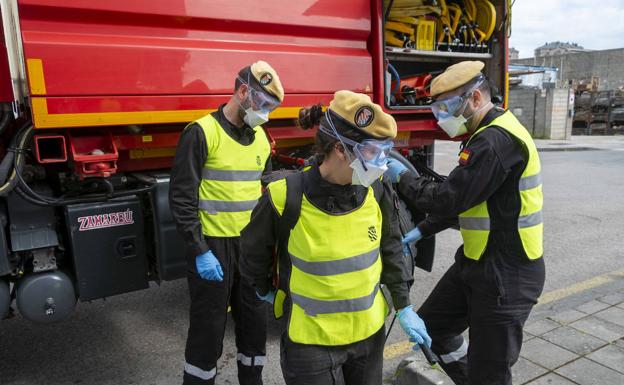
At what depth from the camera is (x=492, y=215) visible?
84.9 inches

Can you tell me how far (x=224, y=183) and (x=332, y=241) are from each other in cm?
106

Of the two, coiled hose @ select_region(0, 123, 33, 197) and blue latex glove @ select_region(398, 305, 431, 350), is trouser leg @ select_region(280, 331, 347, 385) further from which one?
coiled hose @ select_region(0, 123, 33, 197)

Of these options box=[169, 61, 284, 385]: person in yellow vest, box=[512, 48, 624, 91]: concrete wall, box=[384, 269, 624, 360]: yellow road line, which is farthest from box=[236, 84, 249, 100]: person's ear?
box=[512, 48, 624, 91]: concrete wall

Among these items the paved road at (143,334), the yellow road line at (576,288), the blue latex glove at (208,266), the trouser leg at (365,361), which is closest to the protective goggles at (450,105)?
the trouser leg at (365,361)

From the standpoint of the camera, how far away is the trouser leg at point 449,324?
2.47m

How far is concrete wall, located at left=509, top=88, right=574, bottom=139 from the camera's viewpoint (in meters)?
19.7

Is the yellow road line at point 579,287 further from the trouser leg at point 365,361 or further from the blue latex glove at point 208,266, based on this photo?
the blue latex glove at point 208,266

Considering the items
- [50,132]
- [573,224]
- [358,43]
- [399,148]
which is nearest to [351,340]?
[50,132]

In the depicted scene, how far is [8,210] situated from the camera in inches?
102

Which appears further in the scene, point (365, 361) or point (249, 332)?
point (249, 332)

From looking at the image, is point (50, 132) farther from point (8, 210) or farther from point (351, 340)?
point (351, 340)

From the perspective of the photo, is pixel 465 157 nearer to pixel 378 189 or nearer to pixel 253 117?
pixel 378 189

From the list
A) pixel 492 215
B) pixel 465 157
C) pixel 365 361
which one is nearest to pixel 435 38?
pixel 465 157

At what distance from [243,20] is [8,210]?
5.42 feet
